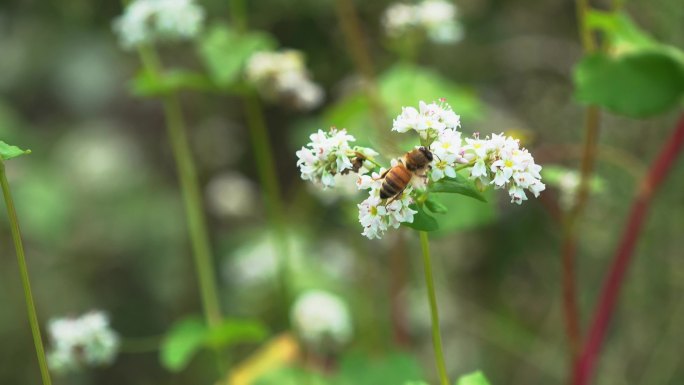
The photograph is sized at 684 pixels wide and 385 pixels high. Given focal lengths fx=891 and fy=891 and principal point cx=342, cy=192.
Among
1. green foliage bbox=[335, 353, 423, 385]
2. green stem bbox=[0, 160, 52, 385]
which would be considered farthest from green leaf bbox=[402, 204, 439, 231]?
green foliage bbox=[335, 353, 423, 385]

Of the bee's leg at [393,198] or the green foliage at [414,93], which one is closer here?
the bee's leg at [393,198]

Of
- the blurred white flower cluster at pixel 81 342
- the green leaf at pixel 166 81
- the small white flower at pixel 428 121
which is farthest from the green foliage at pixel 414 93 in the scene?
the small white flower at pixel 428 121

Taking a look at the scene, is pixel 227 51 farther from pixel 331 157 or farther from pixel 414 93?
pixel 331 157

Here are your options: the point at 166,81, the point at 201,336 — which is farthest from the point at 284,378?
the point at 166,81

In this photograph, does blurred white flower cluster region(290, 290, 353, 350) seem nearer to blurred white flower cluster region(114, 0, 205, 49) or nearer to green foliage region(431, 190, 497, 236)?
green foliage region(431, 190, 497, 236)

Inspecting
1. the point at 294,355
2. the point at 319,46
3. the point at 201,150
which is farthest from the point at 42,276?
the point at 294,355

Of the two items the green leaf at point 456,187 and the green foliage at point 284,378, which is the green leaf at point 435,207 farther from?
the green foliage at point 284,378
